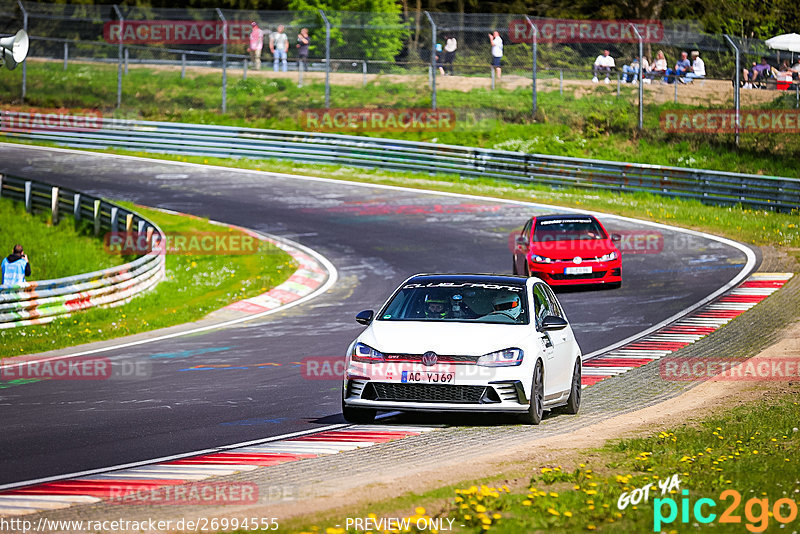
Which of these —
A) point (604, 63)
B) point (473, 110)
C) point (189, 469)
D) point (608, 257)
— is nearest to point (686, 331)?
point (608, 257)

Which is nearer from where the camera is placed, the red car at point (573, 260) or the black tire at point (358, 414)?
the black tire at point (358, 414)

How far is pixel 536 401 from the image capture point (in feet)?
35.5

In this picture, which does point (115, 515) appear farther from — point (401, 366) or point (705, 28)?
point (705, 28)

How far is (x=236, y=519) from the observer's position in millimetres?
7422

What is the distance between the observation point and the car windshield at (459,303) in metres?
11.5

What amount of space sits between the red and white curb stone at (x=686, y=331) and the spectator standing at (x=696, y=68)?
551 inches

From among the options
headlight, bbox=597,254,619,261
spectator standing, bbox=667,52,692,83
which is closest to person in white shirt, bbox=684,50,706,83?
spectator standing, bbox=667,52,692,83

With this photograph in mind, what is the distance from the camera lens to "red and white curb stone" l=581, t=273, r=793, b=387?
15.2 metres

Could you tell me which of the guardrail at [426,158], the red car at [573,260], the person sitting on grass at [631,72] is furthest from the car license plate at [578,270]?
the person sitting on grass at [631,72]

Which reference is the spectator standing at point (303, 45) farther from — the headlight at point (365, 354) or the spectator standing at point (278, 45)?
the headlight at point (365, 354)

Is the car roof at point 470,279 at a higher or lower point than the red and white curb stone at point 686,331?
higher

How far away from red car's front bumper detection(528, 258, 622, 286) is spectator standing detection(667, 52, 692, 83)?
53.2 ft

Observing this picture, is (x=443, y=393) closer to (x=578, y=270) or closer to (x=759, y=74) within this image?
(x=578, y=270)

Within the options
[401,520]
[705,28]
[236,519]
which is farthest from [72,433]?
[705,28]
